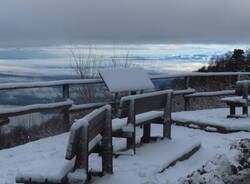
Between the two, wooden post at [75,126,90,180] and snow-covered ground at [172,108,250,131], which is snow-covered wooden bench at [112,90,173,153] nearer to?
wooden post at [75,126,90,180]

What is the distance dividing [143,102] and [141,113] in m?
0.19

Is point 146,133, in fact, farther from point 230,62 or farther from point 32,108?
point 230,62

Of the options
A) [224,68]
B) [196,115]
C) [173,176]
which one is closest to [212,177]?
[173,176]

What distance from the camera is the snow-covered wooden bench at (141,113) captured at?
27.1ft

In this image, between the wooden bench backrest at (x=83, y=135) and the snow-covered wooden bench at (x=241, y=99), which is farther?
the snow-covered wooden bench at (x=241, y=99)

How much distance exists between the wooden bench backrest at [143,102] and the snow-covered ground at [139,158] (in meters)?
0.55

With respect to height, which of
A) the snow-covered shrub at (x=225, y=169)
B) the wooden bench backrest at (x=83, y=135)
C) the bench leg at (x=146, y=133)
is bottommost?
the snow-covered shrub at (x=225, y=169)

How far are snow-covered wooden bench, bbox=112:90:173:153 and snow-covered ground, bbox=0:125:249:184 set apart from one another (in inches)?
10.5

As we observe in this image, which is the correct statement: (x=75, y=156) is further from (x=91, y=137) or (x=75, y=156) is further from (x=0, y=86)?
(x=0, y=86)

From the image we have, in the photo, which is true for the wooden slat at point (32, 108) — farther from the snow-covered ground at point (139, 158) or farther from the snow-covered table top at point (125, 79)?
the snow-covered table top at point (125, 79)

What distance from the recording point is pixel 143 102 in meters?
8.83

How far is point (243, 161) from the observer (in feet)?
29.1

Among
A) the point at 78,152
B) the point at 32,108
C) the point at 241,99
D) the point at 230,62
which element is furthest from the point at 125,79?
the point at 230,62

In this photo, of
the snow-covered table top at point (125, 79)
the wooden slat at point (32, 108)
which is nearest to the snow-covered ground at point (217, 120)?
the snow-covered table top at point (125, 79)
